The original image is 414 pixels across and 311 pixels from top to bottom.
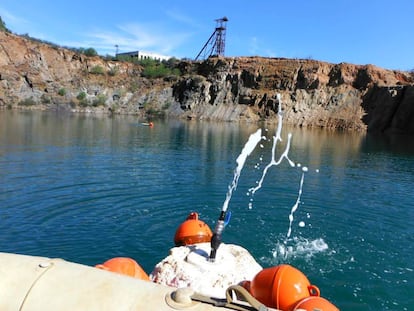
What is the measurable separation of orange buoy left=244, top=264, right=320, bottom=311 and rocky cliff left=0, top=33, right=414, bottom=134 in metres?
67.8

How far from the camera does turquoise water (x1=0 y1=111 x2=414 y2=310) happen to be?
32.3 ft

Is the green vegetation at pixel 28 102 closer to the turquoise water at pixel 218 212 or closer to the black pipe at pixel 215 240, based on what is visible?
the turquoise water at pixel 218 212

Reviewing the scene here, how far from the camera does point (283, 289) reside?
578 centimetres

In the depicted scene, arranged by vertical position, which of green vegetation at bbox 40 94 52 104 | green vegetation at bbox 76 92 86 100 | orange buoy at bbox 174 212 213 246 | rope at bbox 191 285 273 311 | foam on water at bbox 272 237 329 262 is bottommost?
foam on water at bbox 272 237 329 262

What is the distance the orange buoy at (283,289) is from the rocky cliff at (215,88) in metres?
67.8

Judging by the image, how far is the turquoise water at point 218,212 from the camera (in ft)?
32.3

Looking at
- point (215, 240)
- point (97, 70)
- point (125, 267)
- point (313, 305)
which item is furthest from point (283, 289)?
point (97, 70)

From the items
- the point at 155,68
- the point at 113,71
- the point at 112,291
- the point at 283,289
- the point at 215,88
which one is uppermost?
the point at 155,68

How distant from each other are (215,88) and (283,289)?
275ft

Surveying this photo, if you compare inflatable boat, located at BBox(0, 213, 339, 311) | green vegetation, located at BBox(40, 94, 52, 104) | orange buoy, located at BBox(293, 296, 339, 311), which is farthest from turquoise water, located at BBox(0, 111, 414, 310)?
green vegetation, located at BBox(40, 94, 52, 104)

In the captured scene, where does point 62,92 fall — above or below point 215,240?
above

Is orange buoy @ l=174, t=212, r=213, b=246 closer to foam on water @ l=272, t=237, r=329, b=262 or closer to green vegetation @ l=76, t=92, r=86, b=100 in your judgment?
foam on water @ l=272, t=237, r=329, b=262

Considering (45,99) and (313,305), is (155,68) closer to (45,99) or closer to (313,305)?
(45,99)

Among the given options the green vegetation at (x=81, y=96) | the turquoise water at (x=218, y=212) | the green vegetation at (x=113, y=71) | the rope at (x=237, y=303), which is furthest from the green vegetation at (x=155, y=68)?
the rope at (x=237, y=303)
